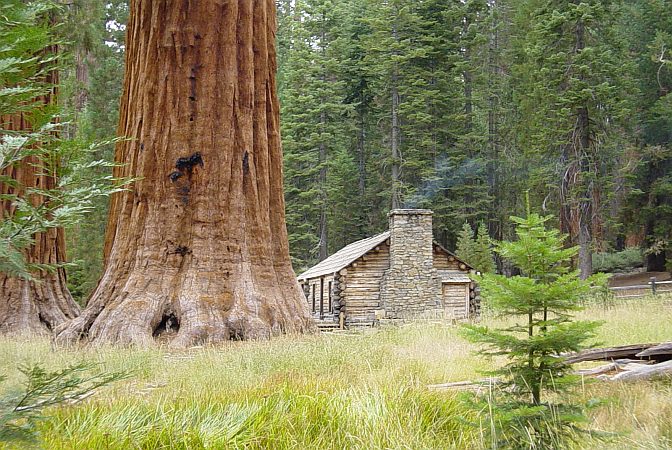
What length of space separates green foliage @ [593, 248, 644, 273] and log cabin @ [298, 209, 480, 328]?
15402 mm

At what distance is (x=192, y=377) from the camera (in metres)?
5.96

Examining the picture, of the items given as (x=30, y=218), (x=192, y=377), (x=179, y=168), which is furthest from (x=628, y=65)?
(x=30, y=218)

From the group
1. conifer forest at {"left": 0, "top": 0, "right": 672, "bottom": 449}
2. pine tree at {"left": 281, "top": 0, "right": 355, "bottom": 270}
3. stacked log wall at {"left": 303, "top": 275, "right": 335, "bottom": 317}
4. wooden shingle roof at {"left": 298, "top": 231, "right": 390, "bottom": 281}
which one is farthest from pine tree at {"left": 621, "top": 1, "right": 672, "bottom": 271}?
pine tree at {"left": 281, "top": 0, "right": 355, "bottom": 270}

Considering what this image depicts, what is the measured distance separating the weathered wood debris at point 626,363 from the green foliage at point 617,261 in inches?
1289

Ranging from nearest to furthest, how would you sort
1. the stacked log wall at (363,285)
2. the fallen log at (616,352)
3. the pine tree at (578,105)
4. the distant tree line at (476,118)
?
the fallen log at (616,352) → the stacked log wall at (363,285) → the pine tree at (578,105) → the distant tree line at (476,118)

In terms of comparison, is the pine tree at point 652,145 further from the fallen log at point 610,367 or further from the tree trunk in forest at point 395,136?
the fallen log at point 610,367

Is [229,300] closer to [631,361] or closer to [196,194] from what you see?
[196,194]

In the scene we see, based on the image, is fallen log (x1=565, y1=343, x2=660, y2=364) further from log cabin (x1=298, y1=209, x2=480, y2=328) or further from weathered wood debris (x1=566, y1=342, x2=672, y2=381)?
log cabin (x1=298, y1=209, x2=480, y2=328)

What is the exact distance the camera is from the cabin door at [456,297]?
962 inches

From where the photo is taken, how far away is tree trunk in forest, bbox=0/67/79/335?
1277 centimetres

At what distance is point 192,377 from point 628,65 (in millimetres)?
30796

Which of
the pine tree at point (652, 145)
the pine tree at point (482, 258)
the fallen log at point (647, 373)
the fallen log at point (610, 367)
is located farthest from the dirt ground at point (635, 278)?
the fallen log at point (647, 373)

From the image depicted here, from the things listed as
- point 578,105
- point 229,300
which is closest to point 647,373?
point 229,300

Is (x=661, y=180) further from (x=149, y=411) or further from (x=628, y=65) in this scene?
(x=149, y=411)
